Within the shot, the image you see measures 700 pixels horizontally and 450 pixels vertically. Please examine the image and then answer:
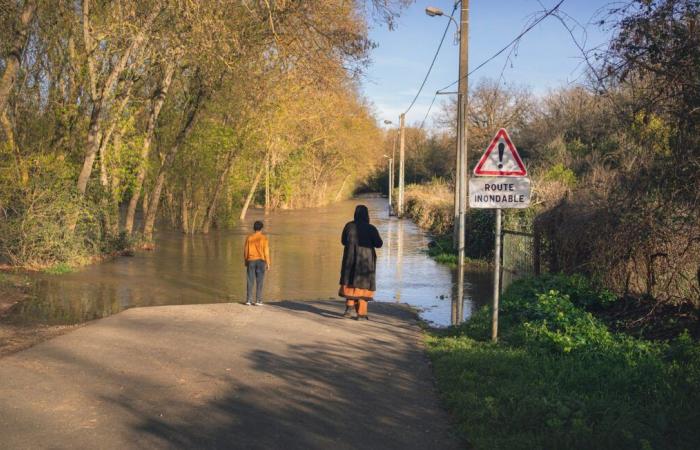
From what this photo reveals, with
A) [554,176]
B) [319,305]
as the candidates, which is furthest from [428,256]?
[319,305]

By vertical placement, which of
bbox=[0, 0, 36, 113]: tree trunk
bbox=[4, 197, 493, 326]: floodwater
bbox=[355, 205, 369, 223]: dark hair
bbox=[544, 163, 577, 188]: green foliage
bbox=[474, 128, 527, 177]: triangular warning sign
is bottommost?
bbox=[4, 197, 493, 326]: floodwater

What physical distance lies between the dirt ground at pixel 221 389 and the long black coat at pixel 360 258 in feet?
3.99

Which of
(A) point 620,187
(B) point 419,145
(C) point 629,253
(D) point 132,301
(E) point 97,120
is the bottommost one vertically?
(D) point 132,301

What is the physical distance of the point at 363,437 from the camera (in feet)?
19.6

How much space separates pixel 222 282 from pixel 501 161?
38.2ft

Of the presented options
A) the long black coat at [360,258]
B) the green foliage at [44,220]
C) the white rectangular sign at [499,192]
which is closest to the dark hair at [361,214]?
the long black coat at [360,258]

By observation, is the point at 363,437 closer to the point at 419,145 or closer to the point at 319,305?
the point at 319,305

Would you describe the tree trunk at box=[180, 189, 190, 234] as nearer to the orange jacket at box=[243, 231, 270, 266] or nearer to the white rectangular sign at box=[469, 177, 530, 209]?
the orange jacket at box=[243, 231, 270, 266]

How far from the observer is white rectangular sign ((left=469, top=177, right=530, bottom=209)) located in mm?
9766

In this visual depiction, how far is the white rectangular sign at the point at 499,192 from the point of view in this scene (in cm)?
977

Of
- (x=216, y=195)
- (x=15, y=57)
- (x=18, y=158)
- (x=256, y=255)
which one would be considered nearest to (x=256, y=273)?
(x=256, y=255)

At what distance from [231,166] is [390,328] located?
27.9m

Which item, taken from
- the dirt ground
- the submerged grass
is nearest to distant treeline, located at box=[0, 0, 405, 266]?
the dirt ground

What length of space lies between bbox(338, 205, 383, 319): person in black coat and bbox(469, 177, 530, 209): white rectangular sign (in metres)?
3.13
